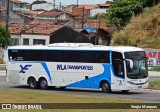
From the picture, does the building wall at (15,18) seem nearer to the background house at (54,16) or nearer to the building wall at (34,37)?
the background house at (54,16)

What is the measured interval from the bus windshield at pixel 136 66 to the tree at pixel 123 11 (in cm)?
4605

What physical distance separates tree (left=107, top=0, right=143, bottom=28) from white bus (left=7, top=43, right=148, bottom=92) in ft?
144

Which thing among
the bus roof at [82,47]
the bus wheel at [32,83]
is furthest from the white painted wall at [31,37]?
the bus wheel at [32,83]

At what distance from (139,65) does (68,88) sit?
20.2 ft

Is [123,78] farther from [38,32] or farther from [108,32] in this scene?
[108,32]

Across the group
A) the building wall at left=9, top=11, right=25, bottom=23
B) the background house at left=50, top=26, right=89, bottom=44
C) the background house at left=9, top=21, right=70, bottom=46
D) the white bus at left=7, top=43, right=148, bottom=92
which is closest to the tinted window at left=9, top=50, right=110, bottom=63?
the white bus at left=7, top=43, right=148, bottom=92

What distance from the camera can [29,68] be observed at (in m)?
31.6

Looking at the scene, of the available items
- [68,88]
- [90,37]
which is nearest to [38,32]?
[90,37]

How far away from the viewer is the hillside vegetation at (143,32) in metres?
65.5

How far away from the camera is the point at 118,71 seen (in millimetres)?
27969

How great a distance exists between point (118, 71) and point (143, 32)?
40.9m

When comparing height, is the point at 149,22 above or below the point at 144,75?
above

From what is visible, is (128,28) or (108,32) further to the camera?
(108,32)

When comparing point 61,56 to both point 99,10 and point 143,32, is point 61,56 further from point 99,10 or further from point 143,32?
point 99,10
